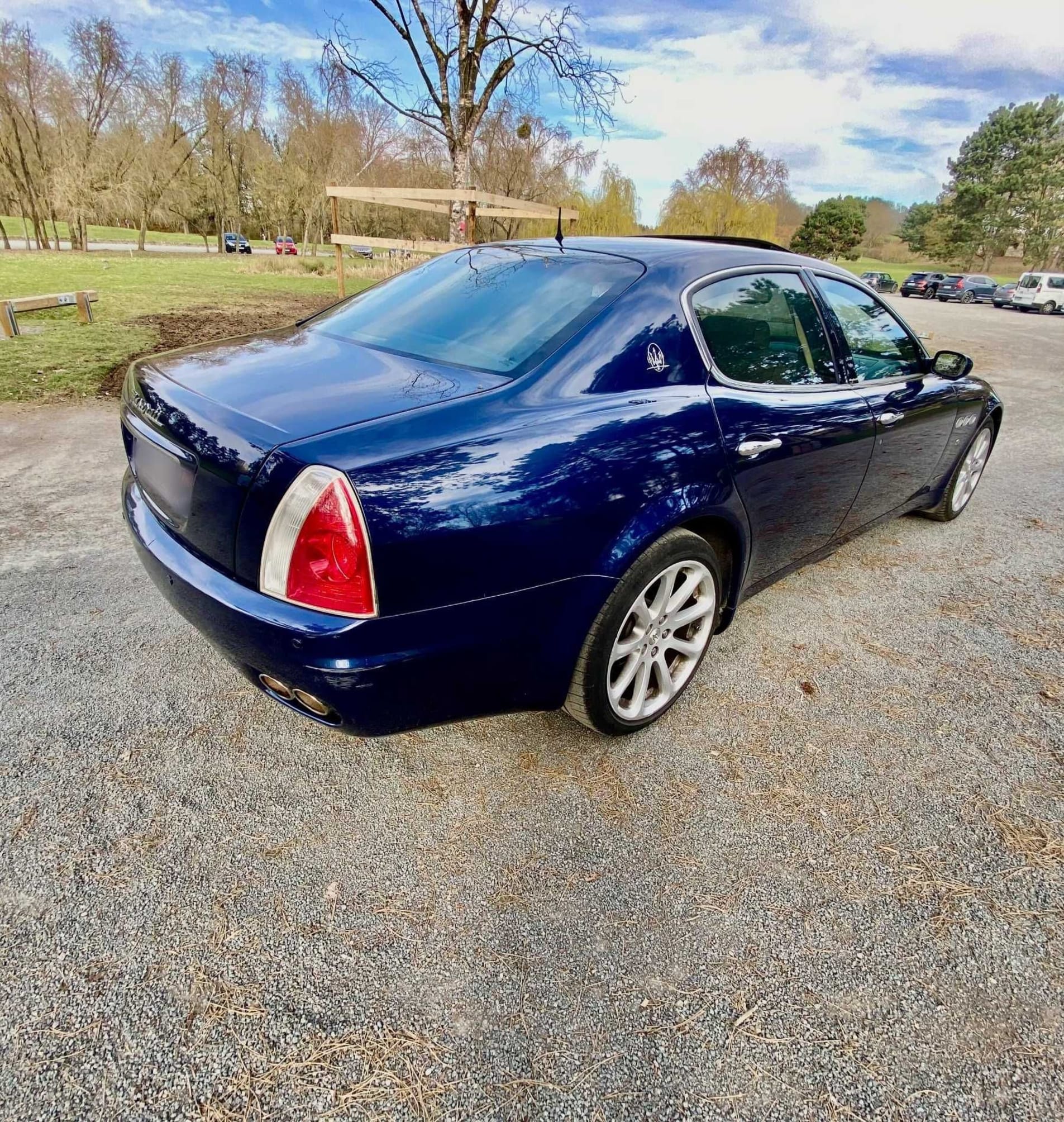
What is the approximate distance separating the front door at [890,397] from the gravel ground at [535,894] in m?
0.86

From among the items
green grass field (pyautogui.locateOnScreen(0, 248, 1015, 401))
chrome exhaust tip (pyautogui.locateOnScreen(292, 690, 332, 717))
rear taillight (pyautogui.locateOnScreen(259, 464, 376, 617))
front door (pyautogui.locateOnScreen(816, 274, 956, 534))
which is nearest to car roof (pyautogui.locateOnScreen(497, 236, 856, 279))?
front door (pyautogui.locateOnScreen(816, 274, 956, 534))

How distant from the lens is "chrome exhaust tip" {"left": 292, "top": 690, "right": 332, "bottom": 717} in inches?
67.4

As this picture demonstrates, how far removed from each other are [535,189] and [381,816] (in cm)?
3902

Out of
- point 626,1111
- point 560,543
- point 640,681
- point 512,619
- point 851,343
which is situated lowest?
point 626,1111

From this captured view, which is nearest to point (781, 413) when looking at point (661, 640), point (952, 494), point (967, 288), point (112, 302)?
point (661, 640)

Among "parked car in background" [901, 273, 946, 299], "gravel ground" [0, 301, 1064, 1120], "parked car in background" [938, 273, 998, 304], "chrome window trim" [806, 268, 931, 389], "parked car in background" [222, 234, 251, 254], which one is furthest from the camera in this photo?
"parked car in background" [222, 234, 251, 254]

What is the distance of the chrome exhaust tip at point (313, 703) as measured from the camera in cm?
171

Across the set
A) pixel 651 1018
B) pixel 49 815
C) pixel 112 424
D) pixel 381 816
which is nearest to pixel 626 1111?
pixel 651 1018

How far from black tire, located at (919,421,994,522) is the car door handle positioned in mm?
2338

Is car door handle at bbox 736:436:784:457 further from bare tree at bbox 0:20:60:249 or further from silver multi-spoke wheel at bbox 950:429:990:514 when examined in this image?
bare tree at bbox 0:20:60:249

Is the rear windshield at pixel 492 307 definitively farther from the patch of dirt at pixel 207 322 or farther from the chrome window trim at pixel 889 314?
the patch of dirt at pixel 207 322

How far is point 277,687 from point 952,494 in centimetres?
430

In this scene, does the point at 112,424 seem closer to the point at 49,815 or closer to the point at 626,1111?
the point at 49,815

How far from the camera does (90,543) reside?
353 cm
